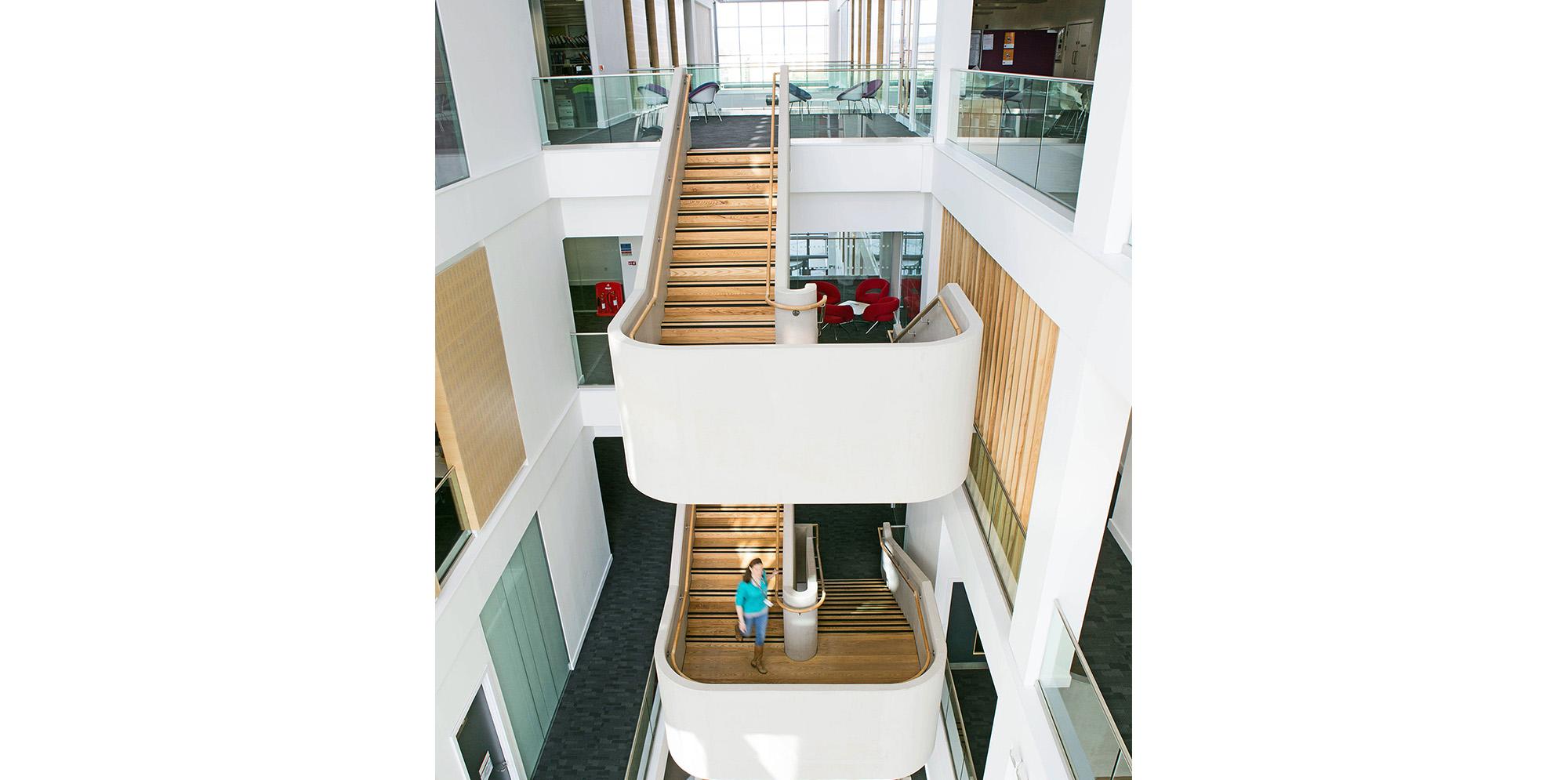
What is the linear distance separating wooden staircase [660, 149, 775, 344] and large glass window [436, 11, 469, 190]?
233 cm

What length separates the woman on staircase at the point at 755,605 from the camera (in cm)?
784

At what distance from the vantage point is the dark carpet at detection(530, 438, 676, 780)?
8.61 metres

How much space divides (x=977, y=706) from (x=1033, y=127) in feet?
20.6

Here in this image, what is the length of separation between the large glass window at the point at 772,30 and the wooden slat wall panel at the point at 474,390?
26.3m

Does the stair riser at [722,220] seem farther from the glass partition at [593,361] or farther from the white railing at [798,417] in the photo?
the white railing at [798,417]

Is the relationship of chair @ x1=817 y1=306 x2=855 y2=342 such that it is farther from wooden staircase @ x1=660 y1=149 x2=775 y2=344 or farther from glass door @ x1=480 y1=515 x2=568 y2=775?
glass door @ x1=480 y1=515 x2=568 y2=775

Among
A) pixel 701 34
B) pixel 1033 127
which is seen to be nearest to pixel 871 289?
pixel 1033 127

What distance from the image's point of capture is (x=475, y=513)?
288 inches

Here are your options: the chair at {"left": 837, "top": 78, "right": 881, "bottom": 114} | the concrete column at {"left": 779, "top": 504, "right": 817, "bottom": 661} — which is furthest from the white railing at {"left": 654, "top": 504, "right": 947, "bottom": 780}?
the chair at {"left": 837, "top": 78, "right": 881, "bottom": 114}

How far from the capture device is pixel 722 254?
29.0ft
